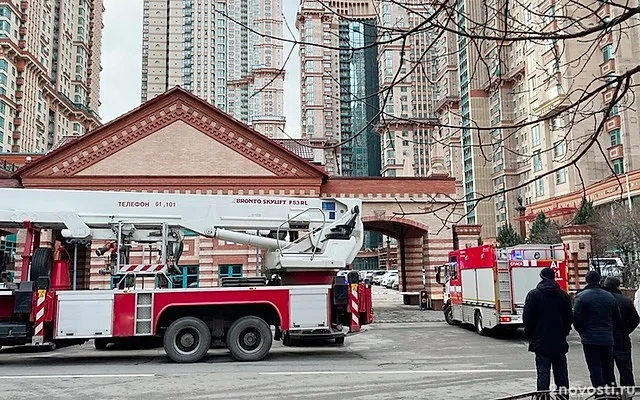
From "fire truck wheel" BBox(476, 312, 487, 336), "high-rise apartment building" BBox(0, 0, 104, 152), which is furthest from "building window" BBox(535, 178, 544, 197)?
"high-rise apartment building" BBox(0, 0, 104, 152)

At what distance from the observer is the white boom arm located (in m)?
13.3

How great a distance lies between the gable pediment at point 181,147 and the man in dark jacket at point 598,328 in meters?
16.9

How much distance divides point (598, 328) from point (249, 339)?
7568mm

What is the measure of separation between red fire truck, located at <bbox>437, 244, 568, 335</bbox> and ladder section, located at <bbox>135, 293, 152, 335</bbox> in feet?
31.0

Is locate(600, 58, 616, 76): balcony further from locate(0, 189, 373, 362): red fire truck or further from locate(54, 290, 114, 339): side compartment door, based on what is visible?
locate(54, 290, 114, 339): side compartment door

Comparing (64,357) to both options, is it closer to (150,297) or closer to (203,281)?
(150,297)

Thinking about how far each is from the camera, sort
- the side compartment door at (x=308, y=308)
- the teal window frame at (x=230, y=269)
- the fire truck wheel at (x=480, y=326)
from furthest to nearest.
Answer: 1. the teal window frame at (x=230, y=269)
2. the fire truck wheel at (x=480, y=326)
3. the side compartment door at (x=308, y=308)

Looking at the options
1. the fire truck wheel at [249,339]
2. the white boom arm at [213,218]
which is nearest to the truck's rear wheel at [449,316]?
the white boom arm at [213,218]

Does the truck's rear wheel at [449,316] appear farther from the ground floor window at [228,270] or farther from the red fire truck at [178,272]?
the ground floor window at [228,270]

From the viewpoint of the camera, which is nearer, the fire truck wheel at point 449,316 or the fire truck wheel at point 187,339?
the fire truck wheel at point 187,339

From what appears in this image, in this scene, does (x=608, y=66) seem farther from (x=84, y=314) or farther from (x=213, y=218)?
(x=84, y=314)

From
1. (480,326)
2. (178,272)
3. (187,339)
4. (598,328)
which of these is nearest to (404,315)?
(480,326)

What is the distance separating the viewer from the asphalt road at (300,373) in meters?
9.43

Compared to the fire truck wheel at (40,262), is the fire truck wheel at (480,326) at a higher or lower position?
lower
